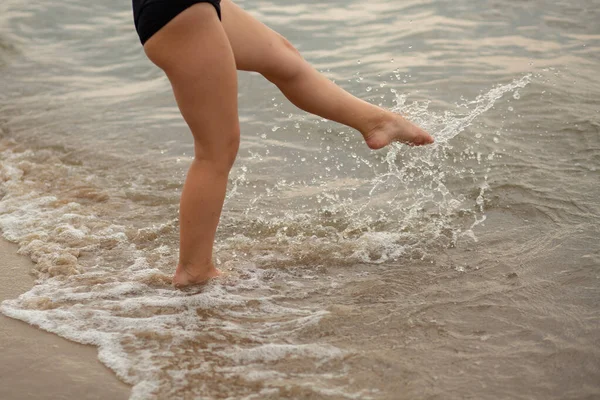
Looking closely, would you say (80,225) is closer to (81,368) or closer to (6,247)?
(6,247)

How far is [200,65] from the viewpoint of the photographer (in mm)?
2812

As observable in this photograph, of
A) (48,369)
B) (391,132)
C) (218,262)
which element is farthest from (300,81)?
(48,369)

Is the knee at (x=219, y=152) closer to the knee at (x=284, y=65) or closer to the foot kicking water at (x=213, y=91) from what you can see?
the foot kicking water at (x=213, y=91)

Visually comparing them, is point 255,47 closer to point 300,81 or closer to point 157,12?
point 300,81

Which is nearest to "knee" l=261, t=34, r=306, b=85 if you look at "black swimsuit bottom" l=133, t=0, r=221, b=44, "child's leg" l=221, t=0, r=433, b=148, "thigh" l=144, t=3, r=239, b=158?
"child's leg" l=221, t=0, r=433, b=148

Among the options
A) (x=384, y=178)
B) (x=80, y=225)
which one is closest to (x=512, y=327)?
(x=384, y=178)

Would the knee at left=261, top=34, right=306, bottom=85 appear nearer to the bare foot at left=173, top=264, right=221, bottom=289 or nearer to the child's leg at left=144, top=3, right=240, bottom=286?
the child's leg at left=144, top=3, right=240, bottom=286

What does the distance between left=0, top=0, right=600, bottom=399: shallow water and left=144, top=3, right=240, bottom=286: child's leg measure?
1.26 feet

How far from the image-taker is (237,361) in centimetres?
278

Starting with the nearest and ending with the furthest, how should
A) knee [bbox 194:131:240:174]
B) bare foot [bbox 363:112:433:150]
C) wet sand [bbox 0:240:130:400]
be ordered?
wet sand [bbox 0:240:130:400] < knee [bbox 194:131:240:174] < bare foot [bbox 363:112:433:150]

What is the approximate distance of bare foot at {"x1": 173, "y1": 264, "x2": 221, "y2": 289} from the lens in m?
3.32

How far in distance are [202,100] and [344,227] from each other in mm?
1428

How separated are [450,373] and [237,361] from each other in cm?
76

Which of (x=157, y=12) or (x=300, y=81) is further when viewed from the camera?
(x=300, y=81)
